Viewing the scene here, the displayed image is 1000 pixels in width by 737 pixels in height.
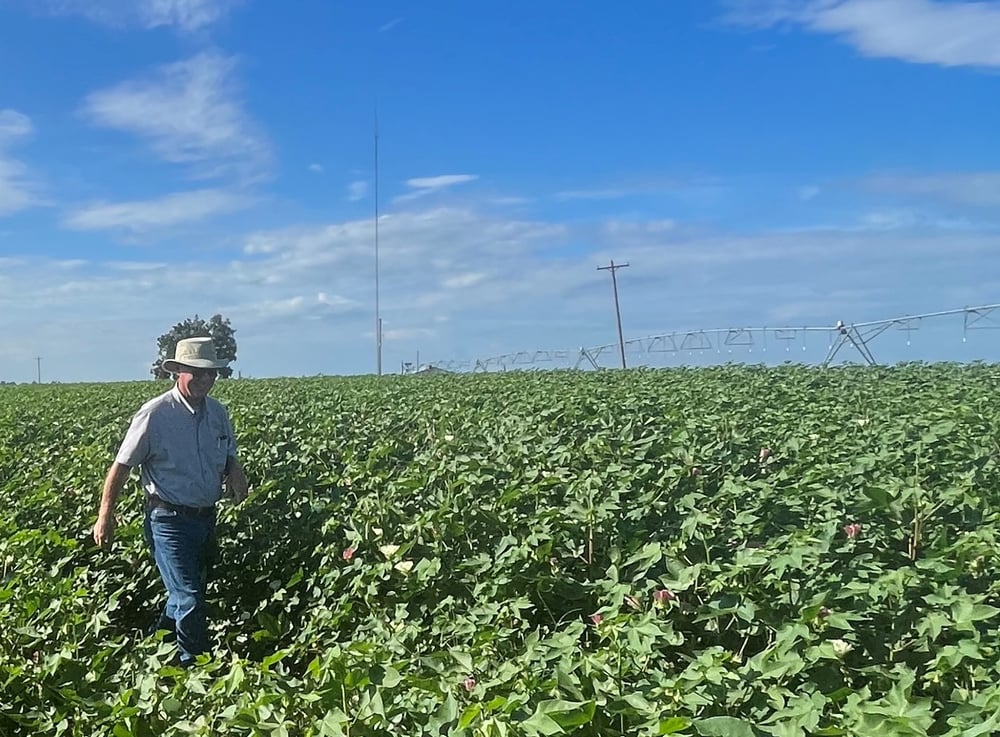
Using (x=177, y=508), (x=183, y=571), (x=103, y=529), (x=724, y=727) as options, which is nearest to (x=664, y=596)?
(x=724, y=727)

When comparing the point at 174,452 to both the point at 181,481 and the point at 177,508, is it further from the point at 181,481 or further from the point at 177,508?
the point at 177,508

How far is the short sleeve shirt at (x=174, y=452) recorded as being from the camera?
570 cm

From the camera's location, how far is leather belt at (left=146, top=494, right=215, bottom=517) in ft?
18.8

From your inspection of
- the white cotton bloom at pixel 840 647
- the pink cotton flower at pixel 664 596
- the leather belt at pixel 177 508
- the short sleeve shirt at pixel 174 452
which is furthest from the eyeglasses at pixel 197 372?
the white cotton bloom at pixel 840 647

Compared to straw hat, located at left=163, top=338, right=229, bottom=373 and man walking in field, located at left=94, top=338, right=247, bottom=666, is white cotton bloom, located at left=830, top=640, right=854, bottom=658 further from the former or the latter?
straw hat, located at left=163, top=338, right=229, bottom=373

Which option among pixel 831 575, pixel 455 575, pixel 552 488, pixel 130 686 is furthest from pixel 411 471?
pixel 831 575

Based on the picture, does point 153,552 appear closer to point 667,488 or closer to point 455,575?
point 455,575

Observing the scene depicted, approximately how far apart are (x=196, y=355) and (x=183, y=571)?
1170 mm

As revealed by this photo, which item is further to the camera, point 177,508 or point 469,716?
point 177,508

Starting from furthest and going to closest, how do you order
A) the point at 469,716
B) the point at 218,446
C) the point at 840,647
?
the point at 218,446
the point at 840,647
the point at 469,716

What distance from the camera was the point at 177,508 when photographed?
5750 mm

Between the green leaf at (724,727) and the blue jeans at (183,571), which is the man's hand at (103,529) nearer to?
the blue jeans at (183,571)

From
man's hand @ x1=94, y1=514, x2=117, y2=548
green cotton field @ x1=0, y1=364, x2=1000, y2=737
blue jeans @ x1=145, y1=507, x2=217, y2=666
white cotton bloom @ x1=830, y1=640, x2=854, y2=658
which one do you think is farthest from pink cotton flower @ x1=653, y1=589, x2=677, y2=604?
man's hand @ x1=94, y1=514, x2=117, y2=548

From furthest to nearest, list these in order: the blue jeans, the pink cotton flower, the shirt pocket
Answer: the shirt pocket → the blue jeans → the pink cotton flower
